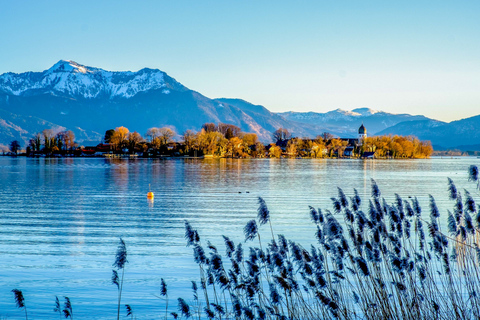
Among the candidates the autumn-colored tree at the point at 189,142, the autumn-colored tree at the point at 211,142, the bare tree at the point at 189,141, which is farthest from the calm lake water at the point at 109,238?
the bare tree at the point at 189,141

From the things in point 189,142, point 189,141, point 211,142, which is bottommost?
point 211,142

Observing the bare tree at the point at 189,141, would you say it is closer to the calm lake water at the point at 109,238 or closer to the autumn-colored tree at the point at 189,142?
the autumn-colored tree at the point at 189,142

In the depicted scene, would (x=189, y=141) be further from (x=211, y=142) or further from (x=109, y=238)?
(x=109, y=238)

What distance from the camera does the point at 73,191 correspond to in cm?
4484

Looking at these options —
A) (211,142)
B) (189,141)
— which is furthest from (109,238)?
(189,141)

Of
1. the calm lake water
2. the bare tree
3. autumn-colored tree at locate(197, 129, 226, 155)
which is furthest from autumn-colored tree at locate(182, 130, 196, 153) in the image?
the calm lake water

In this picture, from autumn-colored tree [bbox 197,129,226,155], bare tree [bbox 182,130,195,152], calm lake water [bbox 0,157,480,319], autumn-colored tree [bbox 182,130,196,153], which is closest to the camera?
calm lake water [bbox 0,157,480,319]

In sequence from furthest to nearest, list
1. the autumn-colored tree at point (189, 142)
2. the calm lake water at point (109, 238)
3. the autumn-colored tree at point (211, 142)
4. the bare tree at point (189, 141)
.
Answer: the bare tree at point (189, 141) < the autumn-colored tree at point (189, 142) < the autumn-colored tree at point (211, 142) < the calm lake water at point (109, 238)

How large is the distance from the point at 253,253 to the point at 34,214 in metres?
24.7

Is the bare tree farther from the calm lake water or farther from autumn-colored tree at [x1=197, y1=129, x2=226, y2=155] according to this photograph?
the calm lake water

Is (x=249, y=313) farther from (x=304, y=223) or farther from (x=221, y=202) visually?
(x=221, y=202)

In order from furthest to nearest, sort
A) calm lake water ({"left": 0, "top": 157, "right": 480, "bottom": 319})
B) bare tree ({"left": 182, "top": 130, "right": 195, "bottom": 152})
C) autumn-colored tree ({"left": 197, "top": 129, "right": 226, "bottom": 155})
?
bare tree ({"left": 182, "top": 130, "right": 195, "bottom": 152}) → autumn-colored tree ({"left": 197, "top": 129, "right": 226, "bottom": 155}) → calm lake water ({"left": 0, "top": 157, "right": 480, "bottom": 319})

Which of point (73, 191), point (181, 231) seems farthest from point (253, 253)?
point (73, 191)

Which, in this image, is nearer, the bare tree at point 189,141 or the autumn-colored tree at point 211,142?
the autumn-colored tree at point 211,142
